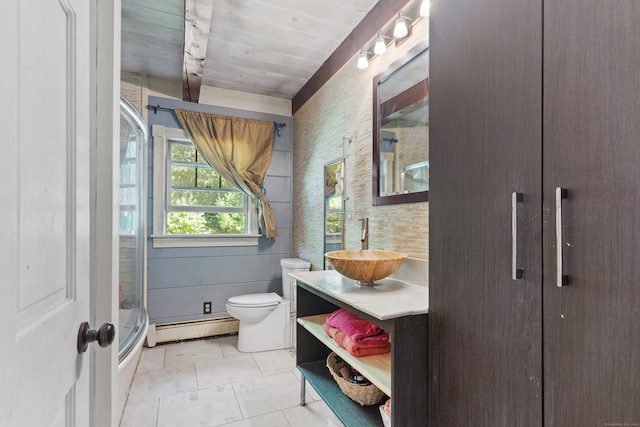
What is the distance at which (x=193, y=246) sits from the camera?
3.04 m

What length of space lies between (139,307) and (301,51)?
2462 mm

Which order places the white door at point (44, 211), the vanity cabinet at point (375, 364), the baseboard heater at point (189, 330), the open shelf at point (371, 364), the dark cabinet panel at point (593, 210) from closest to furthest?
the white door at point (44, 211) < the dark cabinet panel at point (593, 210) < the vanity cabinet at point (375, 364) < the open shelf at point (371, 364) < the baseboard heater at point (189, 330)

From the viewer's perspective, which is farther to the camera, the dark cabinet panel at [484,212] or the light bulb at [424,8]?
the light bulb at [424,8]

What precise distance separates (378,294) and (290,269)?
1.74 m

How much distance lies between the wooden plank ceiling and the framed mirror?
407mm

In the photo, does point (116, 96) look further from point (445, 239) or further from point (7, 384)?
point (445, 239)

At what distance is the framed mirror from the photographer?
1.64m

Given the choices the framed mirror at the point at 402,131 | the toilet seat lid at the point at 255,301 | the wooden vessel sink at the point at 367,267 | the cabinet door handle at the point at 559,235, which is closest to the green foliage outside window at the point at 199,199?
the toilet seat lid at the point at 255,301

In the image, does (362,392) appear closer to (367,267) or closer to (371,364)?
(371,364)

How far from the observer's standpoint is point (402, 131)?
1.80 meters

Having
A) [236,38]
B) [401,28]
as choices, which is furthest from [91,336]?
[236,38]

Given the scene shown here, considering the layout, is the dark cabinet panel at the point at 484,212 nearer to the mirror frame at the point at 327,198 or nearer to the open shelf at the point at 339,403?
the open shelf at the point at 339,403

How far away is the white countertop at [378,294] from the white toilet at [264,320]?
3.41ft

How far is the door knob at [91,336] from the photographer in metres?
0.71
